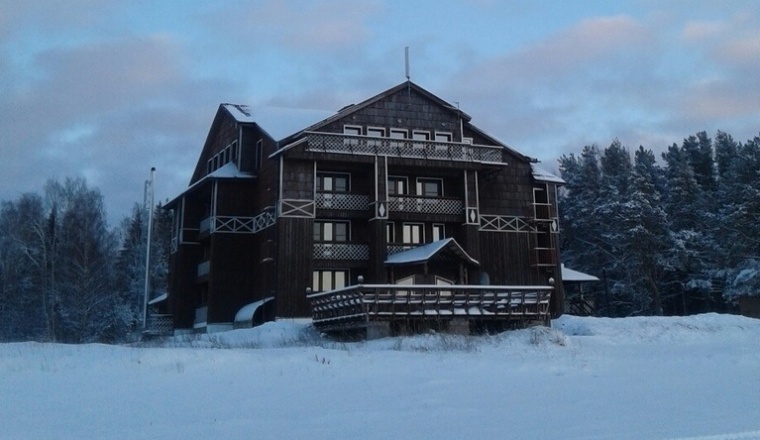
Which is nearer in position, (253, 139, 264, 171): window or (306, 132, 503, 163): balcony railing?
(306, 132, 503, 163): balcony railing

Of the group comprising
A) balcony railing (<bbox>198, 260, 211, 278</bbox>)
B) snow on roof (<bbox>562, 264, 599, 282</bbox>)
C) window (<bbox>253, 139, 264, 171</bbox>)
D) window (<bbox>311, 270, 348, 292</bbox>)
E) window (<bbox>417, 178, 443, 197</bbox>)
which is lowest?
window (<bbox>311, 270, 348, 292</bbox>)

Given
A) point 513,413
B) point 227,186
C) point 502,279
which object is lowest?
point 513,413

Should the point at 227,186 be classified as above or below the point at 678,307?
above

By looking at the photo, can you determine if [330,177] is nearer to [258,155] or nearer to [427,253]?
[258,155]

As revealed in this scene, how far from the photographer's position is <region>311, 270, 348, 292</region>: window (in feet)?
122

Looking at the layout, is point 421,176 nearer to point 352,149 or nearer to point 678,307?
point 352,149

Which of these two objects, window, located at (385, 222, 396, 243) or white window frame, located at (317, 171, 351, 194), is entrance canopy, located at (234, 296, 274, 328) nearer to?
white window frame, located at (317, 171, 351, 194)

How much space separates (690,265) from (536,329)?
120 feet

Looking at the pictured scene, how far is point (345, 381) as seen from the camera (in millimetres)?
13352

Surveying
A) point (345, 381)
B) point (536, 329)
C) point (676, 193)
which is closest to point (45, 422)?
point (345, 381)

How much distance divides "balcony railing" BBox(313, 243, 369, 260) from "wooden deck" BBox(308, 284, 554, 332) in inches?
335

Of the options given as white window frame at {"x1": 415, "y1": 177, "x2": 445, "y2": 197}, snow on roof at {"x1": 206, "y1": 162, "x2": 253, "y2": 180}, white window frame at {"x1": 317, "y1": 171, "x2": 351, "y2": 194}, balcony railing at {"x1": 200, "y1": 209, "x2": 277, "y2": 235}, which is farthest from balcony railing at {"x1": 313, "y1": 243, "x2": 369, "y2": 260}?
snow on roof at {"x1": 206, "y1": 162, "x2": 253, "y2": 180}

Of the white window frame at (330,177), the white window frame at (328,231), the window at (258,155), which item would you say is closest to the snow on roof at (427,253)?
the white window frame at (328,231)

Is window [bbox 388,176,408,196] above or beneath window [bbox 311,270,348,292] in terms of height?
above
